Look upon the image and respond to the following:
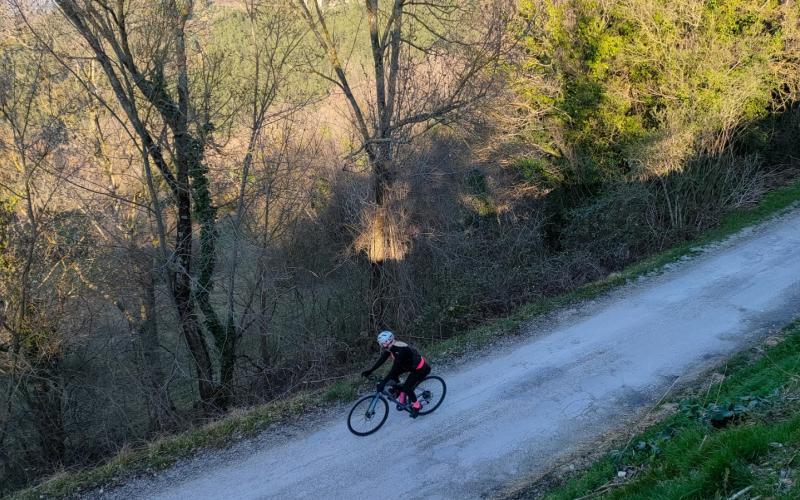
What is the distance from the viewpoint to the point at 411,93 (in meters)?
15.3

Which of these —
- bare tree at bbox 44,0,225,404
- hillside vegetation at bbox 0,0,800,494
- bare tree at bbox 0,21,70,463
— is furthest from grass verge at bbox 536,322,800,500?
bare tree at bbox 0,21,70,463

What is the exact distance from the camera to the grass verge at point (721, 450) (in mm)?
4789

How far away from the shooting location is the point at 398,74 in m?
15.0

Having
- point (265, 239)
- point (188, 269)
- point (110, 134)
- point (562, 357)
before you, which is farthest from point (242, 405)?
point (110, 134)

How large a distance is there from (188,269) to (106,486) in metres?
5.92

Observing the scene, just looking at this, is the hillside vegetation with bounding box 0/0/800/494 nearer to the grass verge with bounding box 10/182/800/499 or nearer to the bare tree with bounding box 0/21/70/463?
the bare tree with bounding box 0/21/70/463

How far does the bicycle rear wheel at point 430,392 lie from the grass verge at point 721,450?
99.1 inches

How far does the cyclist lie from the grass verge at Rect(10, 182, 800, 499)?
5.11 feet

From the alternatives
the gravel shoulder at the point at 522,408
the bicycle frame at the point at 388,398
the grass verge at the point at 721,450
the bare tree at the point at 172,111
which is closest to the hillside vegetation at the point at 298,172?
the bare tree at the point at 172,111

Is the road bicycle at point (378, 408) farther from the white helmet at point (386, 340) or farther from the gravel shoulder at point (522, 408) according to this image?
the white helmet at point (386, 340)

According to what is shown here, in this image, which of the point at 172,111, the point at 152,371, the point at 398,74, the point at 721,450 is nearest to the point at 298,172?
the point at 398,74

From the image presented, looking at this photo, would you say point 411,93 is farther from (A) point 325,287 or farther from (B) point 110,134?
(B) point 110,134

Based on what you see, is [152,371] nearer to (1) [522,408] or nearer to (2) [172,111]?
(2) [172,111]

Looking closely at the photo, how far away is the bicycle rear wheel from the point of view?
9.50 m
